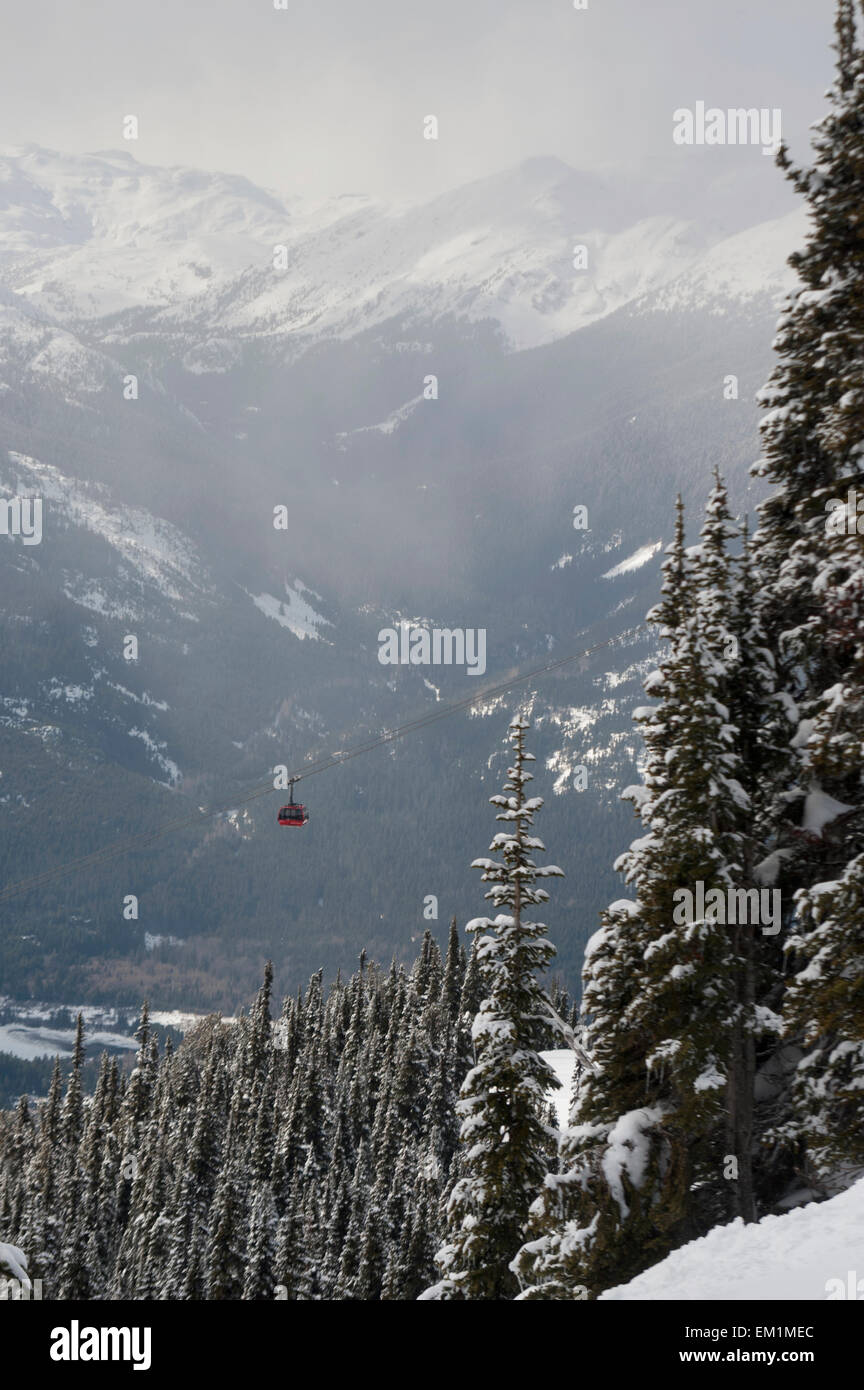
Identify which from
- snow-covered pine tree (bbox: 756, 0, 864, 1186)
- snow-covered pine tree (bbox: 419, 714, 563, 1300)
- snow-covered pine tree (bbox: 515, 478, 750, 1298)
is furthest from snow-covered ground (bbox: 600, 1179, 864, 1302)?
snow-covered pine tree (bbox: 419, 714, 563, 1300)

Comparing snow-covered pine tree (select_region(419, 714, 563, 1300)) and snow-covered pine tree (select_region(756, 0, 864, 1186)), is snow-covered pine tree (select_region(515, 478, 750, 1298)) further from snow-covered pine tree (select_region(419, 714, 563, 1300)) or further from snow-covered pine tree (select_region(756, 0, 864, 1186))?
snow-covered pine tree (select_region(419, 714, 563, 1300))

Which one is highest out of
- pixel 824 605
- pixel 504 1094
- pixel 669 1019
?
pixel 824 605

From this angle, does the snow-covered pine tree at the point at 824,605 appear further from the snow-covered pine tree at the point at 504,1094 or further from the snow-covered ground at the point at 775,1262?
the snow-covered pine tree at the point at 504,1094

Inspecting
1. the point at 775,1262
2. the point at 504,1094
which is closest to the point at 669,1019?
the point at 504,1094

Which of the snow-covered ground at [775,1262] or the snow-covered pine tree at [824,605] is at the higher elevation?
the snow-covered pine tree at [824,605]

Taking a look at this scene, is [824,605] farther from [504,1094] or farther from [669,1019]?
[504,1094]

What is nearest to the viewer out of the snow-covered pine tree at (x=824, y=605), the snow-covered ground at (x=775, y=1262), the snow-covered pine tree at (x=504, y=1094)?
the snow-covered ground at (x=775, y=1262)

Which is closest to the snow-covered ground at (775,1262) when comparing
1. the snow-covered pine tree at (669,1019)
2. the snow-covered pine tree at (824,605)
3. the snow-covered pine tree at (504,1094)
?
the snow-covered pine tree at (824,605)

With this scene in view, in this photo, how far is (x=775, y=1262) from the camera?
12.8 metres

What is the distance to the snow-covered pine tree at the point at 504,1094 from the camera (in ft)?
76.0

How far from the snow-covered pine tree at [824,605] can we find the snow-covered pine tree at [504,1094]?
510 centimetres

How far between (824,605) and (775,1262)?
10.3 metres
